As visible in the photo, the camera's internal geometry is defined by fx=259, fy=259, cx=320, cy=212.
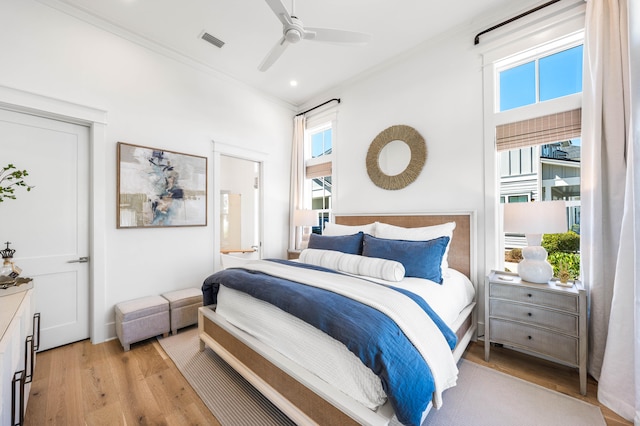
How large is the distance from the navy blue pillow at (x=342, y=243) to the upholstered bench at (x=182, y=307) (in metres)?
1.50

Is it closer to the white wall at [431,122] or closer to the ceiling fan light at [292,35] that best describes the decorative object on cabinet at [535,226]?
the white wall at [431,122]

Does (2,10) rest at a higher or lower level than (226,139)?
higher

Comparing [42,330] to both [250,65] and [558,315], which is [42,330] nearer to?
[250,65]

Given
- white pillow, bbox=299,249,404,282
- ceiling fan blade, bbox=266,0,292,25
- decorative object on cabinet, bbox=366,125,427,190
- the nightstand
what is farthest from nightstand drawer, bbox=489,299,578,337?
ceiling fan blade, bbox=266,0,292,25

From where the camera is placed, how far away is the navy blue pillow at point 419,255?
2.24m

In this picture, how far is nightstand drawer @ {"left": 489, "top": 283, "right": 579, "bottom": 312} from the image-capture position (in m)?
1.89

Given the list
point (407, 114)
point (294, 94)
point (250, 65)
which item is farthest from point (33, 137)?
point (407, 114)

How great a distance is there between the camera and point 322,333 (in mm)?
1457

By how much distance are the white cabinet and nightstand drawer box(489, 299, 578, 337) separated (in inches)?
118

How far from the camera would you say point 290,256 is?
4.32m

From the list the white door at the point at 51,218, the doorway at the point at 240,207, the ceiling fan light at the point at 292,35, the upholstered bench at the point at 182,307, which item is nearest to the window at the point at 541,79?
the ceiling fan light at the point at 292,35

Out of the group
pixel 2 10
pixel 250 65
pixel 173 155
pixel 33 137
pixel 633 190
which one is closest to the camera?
pixel 633 190

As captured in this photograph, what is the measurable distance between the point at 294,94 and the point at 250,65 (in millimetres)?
953

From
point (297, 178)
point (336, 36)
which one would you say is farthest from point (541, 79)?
point (297, 178)
